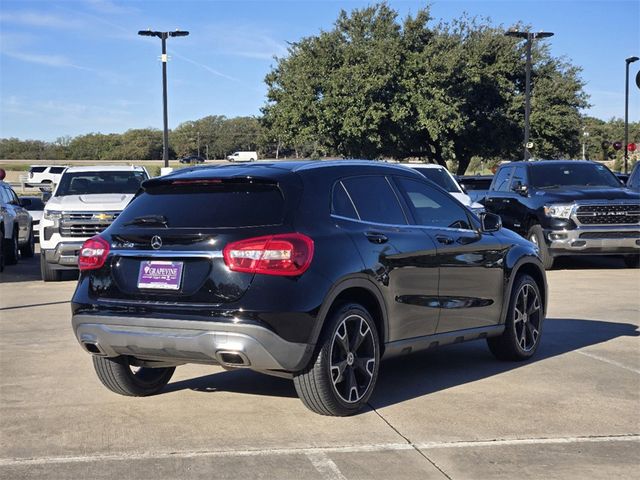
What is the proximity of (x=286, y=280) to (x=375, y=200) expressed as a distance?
1370 millimetres

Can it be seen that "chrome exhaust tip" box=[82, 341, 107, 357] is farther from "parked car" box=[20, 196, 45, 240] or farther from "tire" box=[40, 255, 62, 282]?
Result: "parked car" box=[20, 196, 45, 240]

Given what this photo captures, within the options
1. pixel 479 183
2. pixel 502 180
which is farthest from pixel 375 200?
pixel 479 183

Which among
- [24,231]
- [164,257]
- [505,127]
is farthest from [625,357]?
[505,127]

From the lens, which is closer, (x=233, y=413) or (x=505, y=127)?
(x=233, y=413)

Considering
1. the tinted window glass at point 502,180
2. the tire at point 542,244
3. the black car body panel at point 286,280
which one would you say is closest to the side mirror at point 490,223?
the black car body panel at point 286,280

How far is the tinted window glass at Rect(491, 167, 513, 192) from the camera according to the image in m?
18.0

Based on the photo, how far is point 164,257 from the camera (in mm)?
5840

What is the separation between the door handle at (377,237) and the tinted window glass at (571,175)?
11.0 meters

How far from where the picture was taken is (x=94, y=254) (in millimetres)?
6191

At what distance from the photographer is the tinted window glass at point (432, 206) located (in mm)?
7062

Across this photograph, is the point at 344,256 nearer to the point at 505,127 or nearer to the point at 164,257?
the point at 164,257

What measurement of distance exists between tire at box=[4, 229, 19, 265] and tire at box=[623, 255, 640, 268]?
38.8ft

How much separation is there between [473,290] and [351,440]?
7.37ft

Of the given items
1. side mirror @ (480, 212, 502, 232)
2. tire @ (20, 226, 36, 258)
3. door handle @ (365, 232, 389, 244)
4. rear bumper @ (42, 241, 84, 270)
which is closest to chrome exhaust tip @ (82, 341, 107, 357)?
door handle @ (365, 232, 389, 244)
